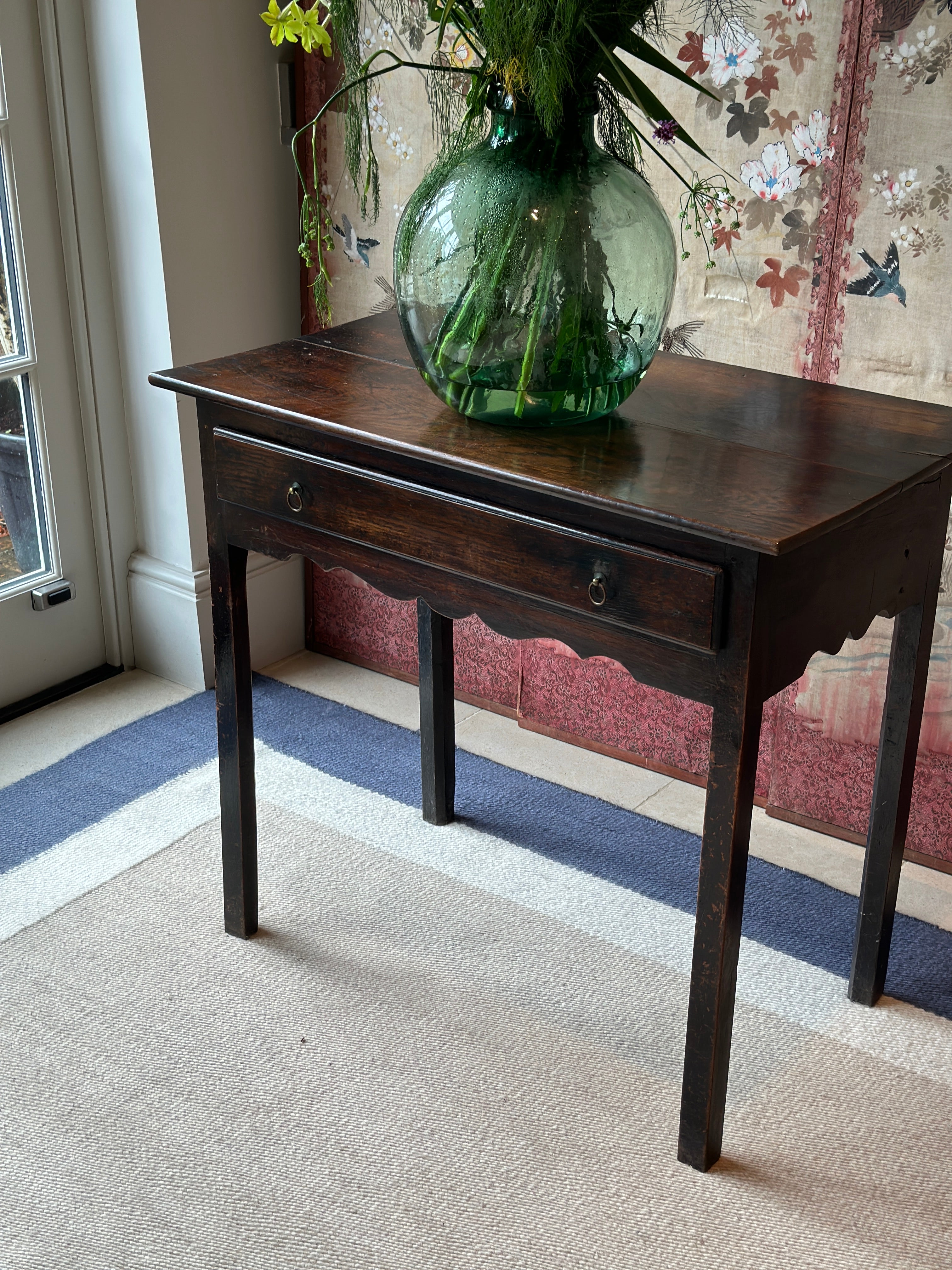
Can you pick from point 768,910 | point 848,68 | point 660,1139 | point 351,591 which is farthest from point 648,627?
point 351,591

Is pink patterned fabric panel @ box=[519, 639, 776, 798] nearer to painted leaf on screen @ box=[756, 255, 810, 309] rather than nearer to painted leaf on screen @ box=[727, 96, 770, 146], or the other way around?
painted leaf on screen @ box=[756, 255, 810, 309]

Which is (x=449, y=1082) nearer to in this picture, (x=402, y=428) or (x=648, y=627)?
(x=648, y=627)

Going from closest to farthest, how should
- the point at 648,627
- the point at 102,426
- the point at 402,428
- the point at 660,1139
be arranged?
the point at 648,627, the point at 402,428, the point at 660,1139, the point at 102,426

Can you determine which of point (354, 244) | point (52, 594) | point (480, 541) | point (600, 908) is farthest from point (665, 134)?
point (52, 594)

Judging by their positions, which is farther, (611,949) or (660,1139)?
(611,949)

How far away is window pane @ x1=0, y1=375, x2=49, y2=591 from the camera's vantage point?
8.09 ft

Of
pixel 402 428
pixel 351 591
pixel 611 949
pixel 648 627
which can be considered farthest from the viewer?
pixel 351 591

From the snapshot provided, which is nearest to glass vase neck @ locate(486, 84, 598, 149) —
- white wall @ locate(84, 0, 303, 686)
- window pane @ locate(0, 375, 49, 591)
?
white wall @ locate(84, 0, 303, 686)

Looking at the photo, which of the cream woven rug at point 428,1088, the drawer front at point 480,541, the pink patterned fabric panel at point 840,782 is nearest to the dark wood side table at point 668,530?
the drawer front at point 480,541

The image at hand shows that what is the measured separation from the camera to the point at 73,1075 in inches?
66.9

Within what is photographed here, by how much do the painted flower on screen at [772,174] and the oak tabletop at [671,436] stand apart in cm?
40

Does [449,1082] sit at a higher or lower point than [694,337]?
lower

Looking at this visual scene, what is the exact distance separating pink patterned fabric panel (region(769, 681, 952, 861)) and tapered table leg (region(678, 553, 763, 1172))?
0.72 metres

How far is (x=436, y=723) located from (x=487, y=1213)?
0.84 meters
